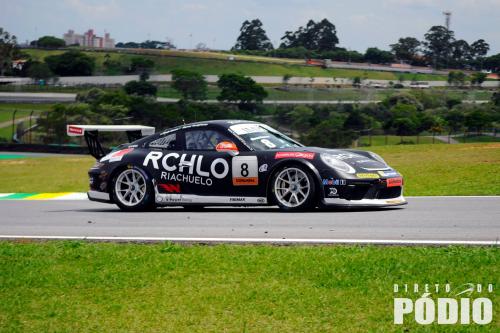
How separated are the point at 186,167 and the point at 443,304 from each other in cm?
624

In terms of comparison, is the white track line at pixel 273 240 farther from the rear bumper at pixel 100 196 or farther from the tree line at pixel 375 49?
the tree line at pixel 375 49

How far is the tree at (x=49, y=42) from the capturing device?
12769cm

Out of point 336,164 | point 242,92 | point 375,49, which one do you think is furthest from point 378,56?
point 336,164

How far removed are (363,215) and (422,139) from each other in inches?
1321

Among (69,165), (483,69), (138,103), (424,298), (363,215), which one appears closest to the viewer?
(424,298)

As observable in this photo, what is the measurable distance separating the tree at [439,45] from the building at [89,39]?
54.7 meters

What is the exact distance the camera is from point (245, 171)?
11359 mm

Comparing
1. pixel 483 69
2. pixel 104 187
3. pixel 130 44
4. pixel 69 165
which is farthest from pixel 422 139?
pixel 130 44

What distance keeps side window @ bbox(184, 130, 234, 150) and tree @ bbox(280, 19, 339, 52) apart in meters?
116

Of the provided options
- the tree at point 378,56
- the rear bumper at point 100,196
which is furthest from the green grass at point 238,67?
the rear bumper at point 100,196

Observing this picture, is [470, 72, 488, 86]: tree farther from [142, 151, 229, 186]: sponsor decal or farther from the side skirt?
the side skirt

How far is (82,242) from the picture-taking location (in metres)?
8.59

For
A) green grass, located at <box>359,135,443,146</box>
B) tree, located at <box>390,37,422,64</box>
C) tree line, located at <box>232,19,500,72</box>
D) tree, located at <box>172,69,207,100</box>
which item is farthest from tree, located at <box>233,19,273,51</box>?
green grass, located at <box>359,135,443,146</box>

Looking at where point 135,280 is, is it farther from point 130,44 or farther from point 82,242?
point 130,44
